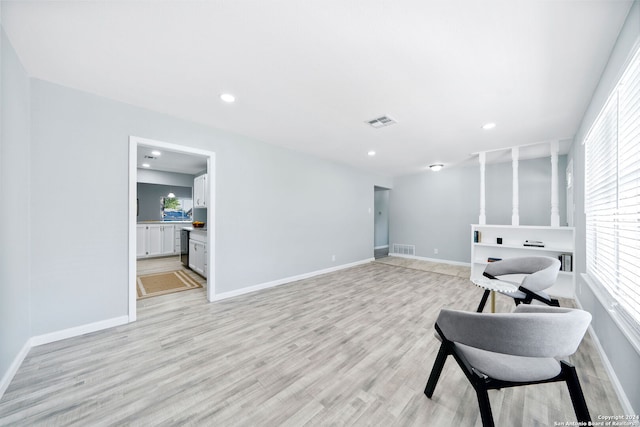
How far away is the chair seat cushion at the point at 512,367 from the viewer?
1213 mm

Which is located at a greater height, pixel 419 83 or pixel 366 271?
pixel 419 83

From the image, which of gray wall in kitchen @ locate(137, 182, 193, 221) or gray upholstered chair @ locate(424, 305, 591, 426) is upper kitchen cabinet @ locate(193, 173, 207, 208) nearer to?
gray wall in kitchen @ locate(137, 182, 193, 221)

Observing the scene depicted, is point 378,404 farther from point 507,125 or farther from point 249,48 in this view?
point 507,125

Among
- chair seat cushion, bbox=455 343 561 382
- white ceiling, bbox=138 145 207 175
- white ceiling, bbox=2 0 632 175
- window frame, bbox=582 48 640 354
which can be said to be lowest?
chair seat cushion, bbox=455 343 561 382

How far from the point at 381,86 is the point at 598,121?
2.11 meters

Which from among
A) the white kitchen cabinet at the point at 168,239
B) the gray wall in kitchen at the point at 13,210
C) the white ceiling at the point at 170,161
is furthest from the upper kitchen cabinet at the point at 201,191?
the gray wall in kitchen at the point at 13,210

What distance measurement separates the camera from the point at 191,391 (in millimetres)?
1682

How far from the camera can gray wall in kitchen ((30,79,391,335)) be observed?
229 centimetres

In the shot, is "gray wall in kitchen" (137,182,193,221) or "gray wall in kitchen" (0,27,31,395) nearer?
"gray wall in kitchen" (0,27,31,395)

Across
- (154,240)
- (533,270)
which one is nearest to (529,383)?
(533,270)

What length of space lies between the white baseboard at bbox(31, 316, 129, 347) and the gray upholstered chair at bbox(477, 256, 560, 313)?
4105 millimetres

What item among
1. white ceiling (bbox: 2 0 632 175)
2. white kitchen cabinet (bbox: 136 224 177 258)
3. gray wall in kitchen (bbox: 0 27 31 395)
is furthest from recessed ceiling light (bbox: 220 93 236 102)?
white kitchen cabinet (bbox: 136 224 177 258)

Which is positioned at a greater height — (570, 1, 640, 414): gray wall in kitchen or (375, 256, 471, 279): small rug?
(570, 1, 640, 414): gray wall in kitchen

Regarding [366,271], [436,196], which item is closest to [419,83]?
[366,271]
